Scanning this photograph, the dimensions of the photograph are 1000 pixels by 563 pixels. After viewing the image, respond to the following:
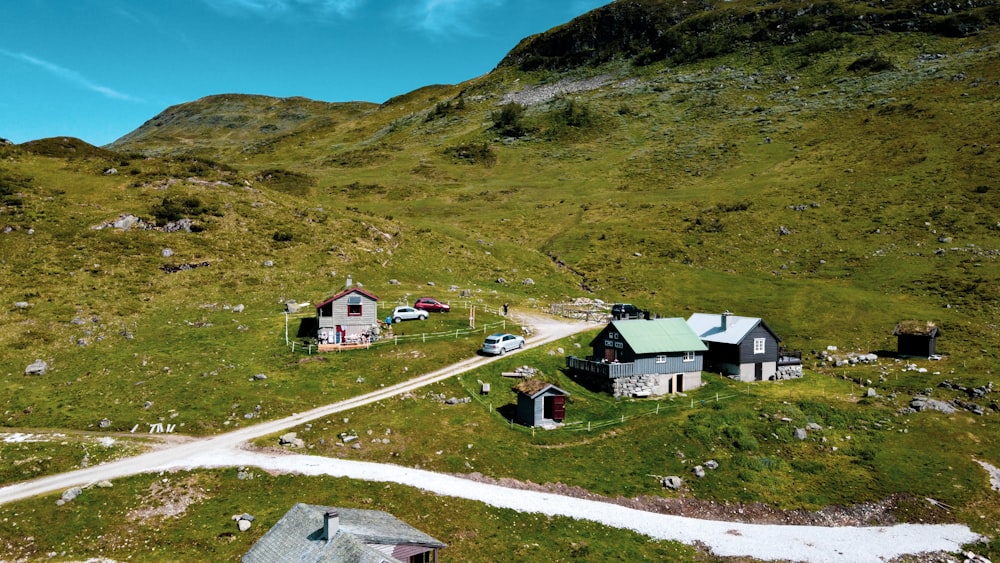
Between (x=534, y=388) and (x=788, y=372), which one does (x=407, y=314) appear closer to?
(x=534, y=388)

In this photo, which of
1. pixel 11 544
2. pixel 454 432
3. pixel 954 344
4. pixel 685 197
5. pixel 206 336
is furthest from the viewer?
pixel 685 197

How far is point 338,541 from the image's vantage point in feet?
67.3

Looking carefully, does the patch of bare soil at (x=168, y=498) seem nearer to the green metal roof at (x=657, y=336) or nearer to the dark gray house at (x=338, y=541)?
the dark gray house at (x=338, y=541)

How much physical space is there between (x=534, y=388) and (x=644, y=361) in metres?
12.5

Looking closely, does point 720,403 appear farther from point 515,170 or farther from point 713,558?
point 515,170

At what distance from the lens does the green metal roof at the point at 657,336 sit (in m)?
50.6

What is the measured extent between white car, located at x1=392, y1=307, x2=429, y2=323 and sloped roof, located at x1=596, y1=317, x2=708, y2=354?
21.3m

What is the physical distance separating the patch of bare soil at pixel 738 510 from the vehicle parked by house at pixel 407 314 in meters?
27.0

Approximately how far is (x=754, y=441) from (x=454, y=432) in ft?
72.8

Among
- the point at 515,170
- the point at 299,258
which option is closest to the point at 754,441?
the point at 299,258

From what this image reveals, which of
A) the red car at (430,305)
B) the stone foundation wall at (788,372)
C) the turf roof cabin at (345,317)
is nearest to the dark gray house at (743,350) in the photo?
the stone foundation wall at (788,372)

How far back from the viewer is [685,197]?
408ft

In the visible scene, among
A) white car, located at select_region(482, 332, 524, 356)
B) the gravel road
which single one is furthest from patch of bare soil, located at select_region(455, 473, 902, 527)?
white car, located at select_region(482, 332, 524, 356)

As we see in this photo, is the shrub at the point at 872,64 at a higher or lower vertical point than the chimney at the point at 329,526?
higher
